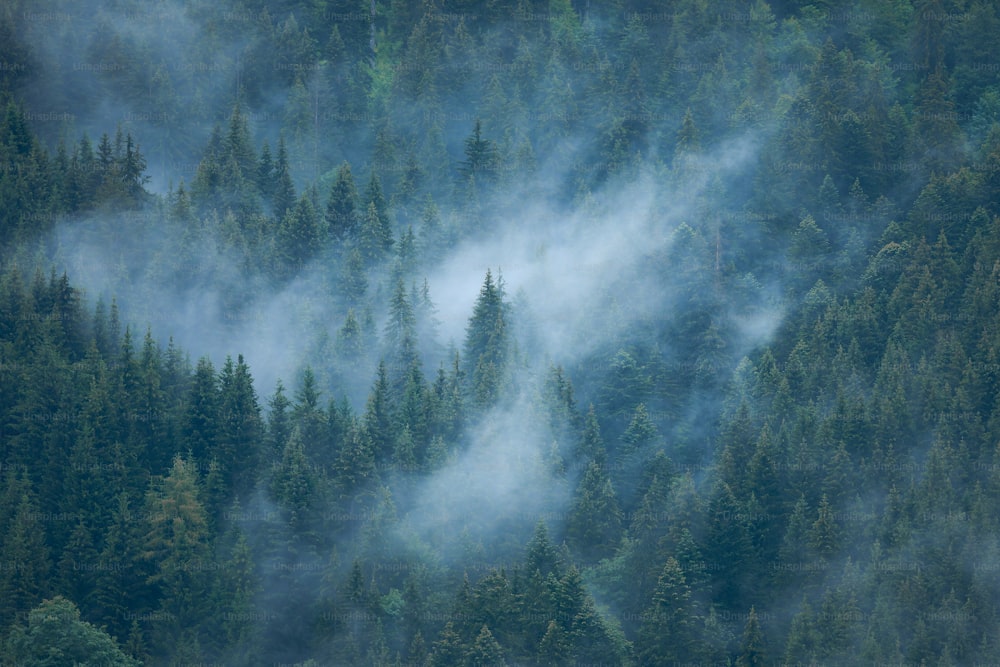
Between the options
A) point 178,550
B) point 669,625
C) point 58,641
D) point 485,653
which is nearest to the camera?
point 58,641

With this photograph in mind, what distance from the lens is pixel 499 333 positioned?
384 ft

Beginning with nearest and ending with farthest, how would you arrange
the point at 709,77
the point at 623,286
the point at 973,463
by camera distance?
the point at 973,463
the point at 623,286
the point at 709,77

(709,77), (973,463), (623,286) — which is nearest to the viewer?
(973,463)

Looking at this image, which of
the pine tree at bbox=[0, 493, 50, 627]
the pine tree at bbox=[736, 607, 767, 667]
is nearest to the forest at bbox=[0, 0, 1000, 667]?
the pine tree at bbox=[0, 493, 50, 627]

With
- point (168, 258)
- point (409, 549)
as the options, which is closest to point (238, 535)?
point (409, 549)

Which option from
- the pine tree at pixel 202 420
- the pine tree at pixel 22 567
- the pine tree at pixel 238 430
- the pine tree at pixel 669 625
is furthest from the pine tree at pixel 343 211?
the pine tree at pixel 669 625

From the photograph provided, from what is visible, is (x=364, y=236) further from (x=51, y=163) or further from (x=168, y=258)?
(x=51, y=163)

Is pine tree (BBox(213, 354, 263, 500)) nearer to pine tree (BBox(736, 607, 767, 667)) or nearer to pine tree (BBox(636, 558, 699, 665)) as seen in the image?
pine tree (BBox(636, 558, 699, 665))

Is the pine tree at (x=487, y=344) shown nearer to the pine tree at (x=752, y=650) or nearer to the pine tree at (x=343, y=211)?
the pine tree at (x=343, y=211)

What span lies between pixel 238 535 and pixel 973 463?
3919cm

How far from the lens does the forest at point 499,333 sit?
338 feet

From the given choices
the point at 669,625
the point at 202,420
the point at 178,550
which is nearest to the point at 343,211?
the point at 202,420

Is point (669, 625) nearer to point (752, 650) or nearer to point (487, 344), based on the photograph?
point (752, 650)

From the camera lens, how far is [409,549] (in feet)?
347
